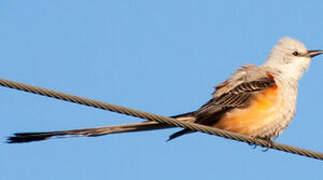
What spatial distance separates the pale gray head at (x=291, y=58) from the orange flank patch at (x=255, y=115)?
691 millimetres

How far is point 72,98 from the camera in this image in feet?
15.0

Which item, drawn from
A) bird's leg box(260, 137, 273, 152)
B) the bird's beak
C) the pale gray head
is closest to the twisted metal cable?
bird's leg box(260, 137, 273, 152)

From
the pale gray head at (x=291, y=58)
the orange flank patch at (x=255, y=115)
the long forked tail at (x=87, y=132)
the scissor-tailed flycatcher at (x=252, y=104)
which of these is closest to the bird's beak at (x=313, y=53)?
the pale gray head at (x=291, y=58)

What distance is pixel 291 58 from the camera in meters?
8.21

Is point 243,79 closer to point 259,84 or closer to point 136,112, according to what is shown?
point 259,84

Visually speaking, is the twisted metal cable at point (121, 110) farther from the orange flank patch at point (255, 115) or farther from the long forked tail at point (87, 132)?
the orange flank patch at point (255, 115)

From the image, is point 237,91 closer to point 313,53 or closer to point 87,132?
point 313,53

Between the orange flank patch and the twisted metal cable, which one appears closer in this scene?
the twisted metal cable

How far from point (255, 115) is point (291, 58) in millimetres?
1285

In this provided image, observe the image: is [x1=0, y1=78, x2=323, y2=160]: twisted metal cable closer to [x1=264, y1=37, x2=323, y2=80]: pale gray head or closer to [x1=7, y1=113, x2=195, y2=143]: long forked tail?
[x1=7, y1=113, x2=195, y2=143]: long forked tail

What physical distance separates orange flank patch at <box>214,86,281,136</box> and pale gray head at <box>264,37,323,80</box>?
0.69 metres

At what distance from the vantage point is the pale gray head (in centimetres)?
803

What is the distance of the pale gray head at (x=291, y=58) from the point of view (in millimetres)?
8031

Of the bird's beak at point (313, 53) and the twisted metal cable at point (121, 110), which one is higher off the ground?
the bird's beak at point (313, 53)
